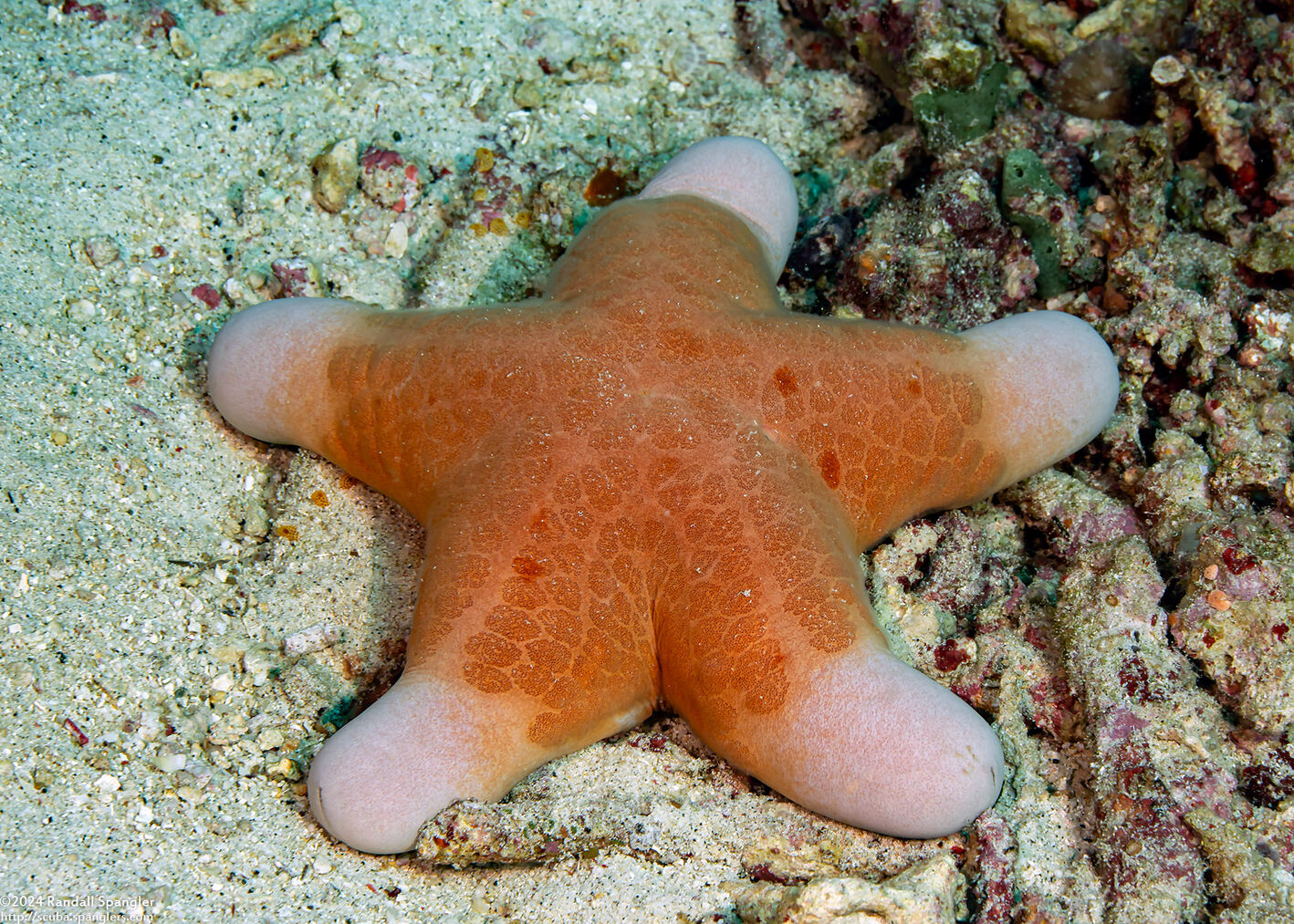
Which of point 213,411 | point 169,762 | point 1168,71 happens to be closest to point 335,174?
point 213,411

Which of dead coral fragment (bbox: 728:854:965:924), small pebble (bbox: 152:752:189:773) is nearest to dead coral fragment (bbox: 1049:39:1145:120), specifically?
dead coral fragment (bbox: 728:854:965:924)

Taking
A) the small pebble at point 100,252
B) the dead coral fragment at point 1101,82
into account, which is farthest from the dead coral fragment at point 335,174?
the dead coral fragment at point 1101,82

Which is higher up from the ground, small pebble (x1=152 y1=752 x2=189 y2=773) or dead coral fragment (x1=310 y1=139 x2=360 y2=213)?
dead coral fragment (x1=310 y1=139 x2=360 y2=213)

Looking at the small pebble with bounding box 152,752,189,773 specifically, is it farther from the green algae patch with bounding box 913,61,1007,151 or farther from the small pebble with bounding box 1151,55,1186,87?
the small pebble with bounding box 1151,55,1186,87

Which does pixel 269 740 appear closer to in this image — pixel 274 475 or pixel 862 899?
pixel 274 475

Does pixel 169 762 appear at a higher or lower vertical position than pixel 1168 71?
lower

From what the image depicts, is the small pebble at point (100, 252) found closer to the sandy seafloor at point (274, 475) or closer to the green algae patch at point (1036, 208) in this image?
the sandy seafloor at point (274, 475)
